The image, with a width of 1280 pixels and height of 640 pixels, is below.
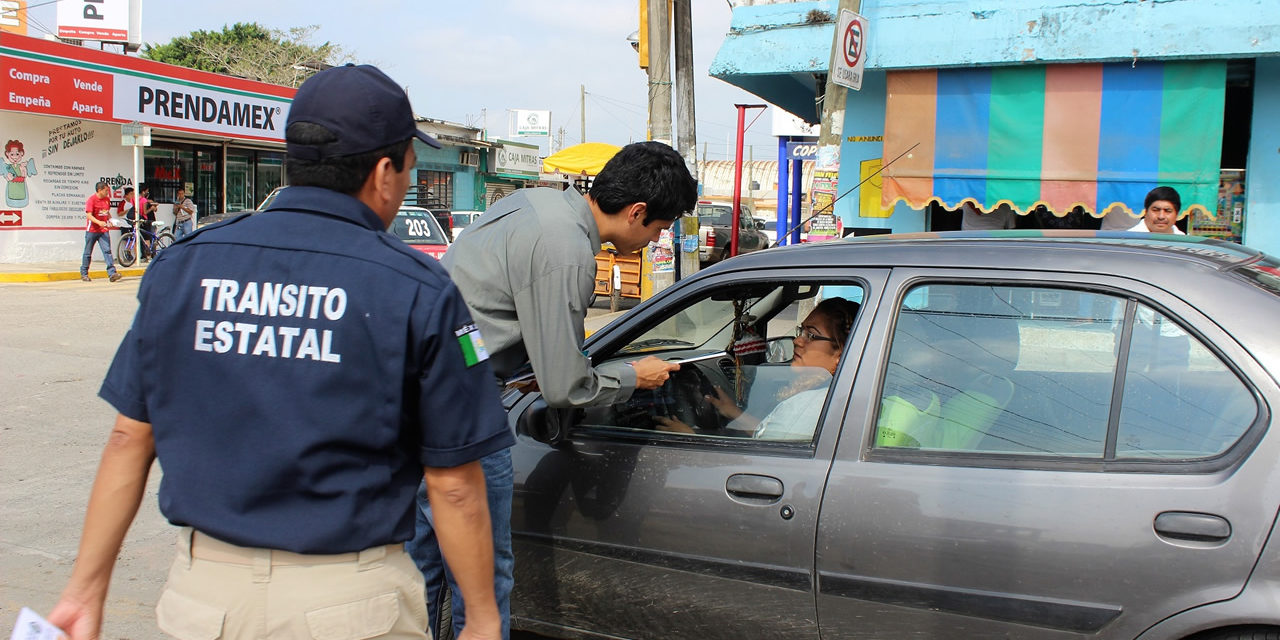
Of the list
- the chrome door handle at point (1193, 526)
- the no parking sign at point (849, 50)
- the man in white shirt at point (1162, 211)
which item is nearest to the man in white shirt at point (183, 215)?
the no parking sign at point (849, 50)

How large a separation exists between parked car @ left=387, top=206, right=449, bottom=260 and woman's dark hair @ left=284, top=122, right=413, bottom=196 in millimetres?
12631

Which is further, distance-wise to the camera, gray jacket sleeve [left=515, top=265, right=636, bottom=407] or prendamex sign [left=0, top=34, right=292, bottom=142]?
prendamex sign [left=0, top=34, right=292, bottom=142]

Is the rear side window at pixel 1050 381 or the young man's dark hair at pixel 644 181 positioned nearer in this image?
the rear side window at pixel 1050 381

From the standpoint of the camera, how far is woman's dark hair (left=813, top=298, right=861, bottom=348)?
10.9ft

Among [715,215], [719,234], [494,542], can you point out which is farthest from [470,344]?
[715,215]

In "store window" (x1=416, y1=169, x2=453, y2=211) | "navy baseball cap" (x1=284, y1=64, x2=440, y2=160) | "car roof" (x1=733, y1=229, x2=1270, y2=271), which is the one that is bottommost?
"car roof" (x1=733, y1=229, x2=1270, y2=271)

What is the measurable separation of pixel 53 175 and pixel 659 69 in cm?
1419

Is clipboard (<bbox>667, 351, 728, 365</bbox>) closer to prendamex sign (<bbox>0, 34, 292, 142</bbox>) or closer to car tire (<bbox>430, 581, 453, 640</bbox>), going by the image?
car tire (<bbox>430, 581, 453, 640</bbox>)

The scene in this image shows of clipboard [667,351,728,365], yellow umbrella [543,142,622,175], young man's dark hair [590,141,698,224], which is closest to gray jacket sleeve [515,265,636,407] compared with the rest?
young man's dark hair [590,141,698,224]

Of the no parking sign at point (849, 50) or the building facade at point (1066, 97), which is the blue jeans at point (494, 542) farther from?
the building facade at point (1066, 97)

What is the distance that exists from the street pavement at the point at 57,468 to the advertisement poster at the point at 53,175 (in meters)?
6.45

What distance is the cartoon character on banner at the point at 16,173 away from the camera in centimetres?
1708

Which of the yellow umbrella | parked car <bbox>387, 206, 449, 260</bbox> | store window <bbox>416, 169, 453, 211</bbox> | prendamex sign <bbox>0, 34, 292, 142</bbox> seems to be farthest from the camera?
store window <bbox>416, 169, 453, 211</bbox>

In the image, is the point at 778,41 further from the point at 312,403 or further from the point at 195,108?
the point at 195,108
